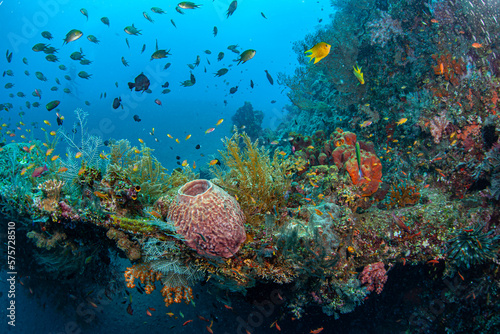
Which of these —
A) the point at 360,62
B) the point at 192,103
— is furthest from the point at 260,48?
the point at 360,62

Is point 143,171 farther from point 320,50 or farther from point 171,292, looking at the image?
point 320,50

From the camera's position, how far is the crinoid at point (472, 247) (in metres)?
3.72

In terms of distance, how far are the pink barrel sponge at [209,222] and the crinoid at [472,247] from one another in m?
3.81

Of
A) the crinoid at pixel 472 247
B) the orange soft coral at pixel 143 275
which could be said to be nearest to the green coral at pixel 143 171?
the orange soft coral at pixel 143 275

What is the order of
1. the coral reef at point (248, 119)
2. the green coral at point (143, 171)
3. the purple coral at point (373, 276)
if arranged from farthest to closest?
the coral reef at point (248, 119), the green coral at point (143, 171), the purple coral at point (373, 276)

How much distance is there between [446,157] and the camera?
17.7 ft

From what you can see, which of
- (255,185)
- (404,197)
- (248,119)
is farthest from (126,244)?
(248,119)

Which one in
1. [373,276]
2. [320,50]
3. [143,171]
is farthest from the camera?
[143,171]

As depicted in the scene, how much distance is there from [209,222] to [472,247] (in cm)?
449

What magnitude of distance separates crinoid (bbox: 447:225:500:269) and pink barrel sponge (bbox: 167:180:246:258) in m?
3.81

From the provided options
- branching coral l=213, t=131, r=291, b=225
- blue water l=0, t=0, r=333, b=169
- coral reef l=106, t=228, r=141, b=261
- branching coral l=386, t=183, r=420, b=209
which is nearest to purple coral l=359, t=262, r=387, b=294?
branching coral l=386, t=183, r=420, b=209

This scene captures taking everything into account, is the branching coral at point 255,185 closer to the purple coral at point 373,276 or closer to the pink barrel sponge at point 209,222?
the pink barrel sponge at point 209,222

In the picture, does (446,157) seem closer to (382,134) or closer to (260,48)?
(382,134)

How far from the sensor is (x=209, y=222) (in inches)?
120
